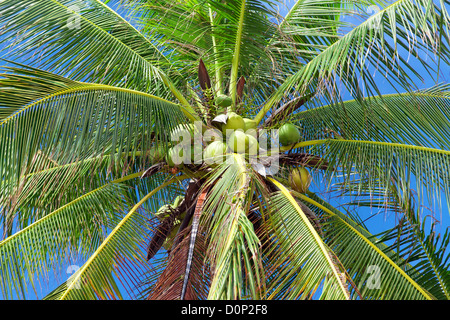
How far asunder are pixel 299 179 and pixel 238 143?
703mm

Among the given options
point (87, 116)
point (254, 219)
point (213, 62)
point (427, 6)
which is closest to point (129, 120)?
point (87, 116)

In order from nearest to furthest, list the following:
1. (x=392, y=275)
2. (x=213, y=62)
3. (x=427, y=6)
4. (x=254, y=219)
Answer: (x=427, y=6)
(x=392, y=275)
(x=254, y=219)
(x=213, y=62)

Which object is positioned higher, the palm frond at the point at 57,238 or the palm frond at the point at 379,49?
the palm frond at the point at 379,49

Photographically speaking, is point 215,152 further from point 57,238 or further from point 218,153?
point 57,238

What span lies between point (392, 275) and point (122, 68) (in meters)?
2.93

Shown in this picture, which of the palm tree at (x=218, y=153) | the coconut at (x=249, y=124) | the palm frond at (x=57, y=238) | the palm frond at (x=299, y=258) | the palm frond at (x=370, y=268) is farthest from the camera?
the coconut at (x=249, y=124)

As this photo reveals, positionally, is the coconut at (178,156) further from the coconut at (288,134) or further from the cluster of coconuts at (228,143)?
the coconut at (288,134)

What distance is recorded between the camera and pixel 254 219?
386 cm

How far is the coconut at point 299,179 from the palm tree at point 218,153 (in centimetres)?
2

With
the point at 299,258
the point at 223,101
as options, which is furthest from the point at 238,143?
the point at 299,258

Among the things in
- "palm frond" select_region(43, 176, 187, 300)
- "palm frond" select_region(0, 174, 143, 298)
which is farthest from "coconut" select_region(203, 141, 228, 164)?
"palm frond" select_region(0, 174, 143, 298)

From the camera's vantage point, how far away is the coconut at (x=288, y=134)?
411 cm

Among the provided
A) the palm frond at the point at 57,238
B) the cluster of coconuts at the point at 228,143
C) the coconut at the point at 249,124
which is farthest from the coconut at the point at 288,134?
the palm frond at the point at 57,238
